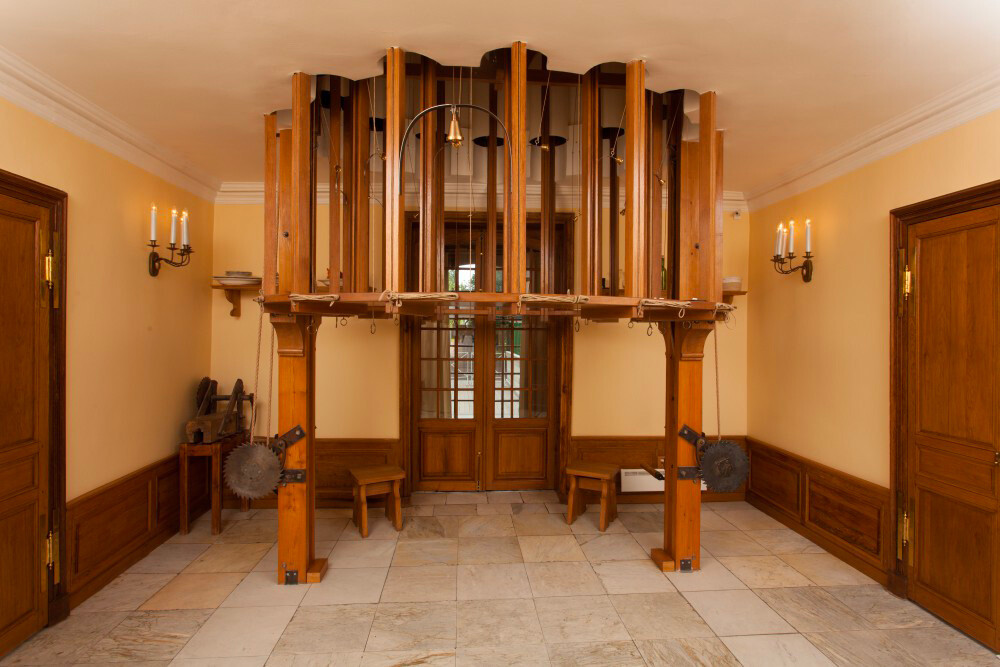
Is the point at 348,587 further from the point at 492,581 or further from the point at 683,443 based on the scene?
the point at 683,443

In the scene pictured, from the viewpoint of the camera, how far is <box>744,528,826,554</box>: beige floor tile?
12.9ft

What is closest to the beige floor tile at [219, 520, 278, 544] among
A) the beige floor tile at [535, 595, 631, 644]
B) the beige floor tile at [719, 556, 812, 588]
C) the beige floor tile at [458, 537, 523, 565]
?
the beige floor tile at [458, 537, 523, 565]

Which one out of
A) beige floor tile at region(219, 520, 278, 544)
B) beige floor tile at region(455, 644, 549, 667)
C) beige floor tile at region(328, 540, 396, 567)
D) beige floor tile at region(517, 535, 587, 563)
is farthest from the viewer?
beige floor tile at region(219, 520, 278, 544)

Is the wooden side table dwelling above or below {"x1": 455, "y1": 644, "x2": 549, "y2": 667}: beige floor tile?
above

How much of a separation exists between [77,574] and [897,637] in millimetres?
4422

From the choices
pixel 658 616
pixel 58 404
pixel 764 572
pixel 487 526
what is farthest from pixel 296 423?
pixel 764 572

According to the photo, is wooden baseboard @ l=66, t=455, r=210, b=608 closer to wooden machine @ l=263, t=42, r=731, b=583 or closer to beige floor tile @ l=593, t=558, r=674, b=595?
wooden machine @ l=263, t=42, r=731, b=583

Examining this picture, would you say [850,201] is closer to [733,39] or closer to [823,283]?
[823,283]

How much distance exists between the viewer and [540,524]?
4.39 metres

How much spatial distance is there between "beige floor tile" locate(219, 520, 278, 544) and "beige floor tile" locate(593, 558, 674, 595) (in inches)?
94.1

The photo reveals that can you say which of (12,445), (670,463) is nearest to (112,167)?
(12,445)

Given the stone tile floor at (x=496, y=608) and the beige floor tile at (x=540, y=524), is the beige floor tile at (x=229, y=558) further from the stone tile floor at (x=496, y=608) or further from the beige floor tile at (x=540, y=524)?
the beige floor tile at (x=540, y=524)

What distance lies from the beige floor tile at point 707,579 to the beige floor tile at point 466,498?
1.95m

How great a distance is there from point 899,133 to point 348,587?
4.29m
